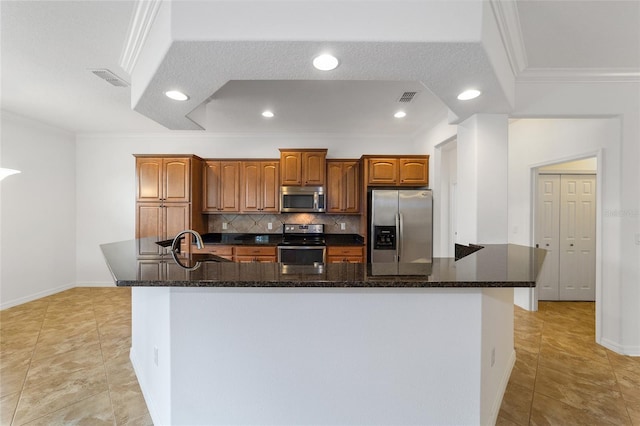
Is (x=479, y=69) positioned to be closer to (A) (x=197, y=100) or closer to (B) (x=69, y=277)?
(A) (x=197, y=100)

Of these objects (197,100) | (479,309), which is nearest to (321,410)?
(479,309)

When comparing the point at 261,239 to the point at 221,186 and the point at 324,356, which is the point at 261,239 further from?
the point at 324,356

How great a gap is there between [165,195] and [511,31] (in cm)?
448

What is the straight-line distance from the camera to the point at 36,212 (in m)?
4.43

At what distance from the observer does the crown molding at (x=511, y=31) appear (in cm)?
174

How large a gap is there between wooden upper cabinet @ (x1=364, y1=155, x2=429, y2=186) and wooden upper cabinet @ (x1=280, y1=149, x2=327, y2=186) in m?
0.72

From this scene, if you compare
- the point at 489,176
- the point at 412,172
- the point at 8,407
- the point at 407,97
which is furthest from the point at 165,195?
the point at 489,176

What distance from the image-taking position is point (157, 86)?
2.04 m

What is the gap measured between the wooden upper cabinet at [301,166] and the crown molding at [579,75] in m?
2.68

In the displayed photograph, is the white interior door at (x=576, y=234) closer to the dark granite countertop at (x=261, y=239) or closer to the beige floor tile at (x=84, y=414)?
the dark granite countertop at (x=261, y=239)

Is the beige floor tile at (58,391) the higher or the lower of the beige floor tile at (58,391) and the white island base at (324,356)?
the lower

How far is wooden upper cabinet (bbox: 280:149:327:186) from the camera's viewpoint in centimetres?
461

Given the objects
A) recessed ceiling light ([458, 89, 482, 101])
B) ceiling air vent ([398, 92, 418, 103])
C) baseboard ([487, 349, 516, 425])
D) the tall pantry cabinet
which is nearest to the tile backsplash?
the tall pantry cabinet

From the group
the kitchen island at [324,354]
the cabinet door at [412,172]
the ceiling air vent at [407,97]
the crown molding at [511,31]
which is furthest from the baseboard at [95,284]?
the crown molding at [511,31]
